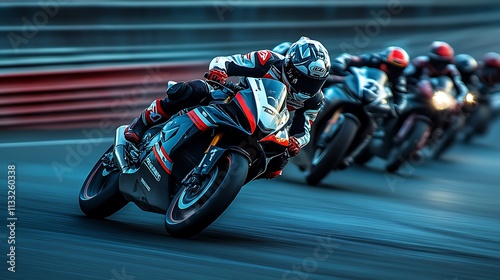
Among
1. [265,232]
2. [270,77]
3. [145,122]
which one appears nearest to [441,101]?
[265,232]

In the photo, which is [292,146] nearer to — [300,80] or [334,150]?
[300,80]

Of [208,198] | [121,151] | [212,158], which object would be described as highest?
[212,158]

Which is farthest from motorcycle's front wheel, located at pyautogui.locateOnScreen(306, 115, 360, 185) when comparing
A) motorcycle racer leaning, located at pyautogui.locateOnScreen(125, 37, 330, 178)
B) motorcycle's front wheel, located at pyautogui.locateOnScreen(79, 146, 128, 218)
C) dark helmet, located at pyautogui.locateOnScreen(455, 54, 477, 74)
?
dark helmet, located at pyautogui.locateOnScreen(455, 54, 477, 74)

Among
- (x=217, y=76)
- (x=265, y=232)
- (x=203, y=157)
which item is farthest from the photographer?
(x=265, y=232)

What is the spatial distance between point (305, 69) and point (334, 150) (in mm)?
3475

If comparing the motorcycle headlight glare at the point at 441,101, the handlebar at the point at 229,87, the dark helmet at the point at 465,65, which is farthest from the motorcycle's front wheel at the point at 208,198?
the dark helmet at the point at 465,65

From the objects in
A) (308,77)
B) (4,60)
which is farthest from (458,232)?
(4,60)

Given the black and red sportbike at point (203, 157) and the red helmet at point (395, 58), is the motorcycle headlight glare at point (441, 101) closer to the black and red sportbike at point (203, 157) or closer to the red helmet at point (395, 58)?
the red helmet at point (395, 58)

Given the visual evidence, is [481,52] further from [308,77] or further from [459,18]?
[308,77]

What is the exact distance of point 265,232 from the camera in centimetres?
764

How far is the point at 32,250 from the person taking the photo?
20.0ft

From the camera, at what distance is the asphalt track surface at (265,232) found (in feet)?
19.7

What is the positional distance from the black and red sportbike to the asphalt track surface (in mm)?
212

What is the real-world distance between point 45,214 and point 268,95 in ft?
6.22
